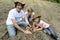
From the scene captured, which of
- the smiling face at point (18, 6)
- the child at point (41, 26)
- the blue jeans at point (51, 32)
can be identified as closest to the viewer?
the smiling face at point (18, 6)

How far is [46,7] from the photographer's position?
873 cm

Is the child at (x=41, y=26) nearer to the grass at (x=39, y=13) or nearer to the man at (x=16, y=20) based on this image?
the grass at (x=39, y=13)

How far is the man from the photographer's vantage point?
17.9 feet

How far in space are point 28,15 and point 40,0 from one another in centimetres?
458

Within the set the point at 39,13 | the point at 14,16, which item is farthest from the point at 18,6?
the point at 39,13

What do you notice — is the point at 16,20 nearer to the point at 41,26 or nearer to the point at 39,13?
the point at 41,26

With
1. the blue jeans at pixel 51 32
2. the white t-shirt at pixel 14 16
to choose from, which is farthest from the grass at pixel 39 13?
the white t-shirt at pixel 14 16

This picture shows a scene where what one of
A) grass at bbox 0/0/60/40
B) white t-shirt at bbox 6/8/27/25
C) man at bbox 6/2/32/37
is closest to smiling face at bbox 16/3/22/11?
man at bbox 6/2/32/37

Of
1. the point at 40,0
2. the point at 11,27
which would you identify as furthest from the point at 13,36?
the point at 40,0

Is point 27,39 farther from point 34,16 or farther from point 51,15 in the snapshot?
point 51,15

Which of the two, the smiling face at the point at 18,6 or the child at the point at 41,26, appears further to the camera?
the child at the point at 41,26

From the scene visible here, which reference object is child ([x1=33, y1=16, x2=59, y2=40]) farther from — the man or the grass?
the man

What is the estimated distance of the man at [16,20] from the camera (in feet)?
17.9

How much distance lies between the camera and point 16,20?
18.5 feet
